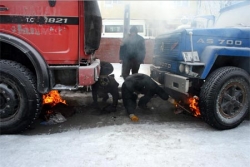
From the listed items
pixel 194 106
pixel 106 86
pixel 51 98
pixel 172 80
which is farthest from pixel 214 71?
pixel 51 98

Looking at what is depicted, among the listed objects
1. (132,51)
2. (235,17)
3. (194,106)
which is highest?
(235,17)

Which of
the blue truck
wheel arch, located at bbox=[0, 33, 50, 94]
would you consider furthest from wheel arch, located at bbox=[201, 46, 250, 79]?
wheel arch, located at bbox=[0, 33, 50, 94]

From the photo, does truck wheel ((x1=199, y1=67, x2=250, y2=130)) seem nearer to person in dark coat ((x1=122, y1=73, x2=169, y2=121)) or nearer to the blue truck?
the blue truck

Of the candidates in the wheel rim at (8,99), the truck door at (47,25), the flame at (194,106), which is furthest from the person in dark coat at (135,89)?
the wheel rim at (8,99)

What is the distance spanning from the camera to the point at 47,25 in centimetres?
311

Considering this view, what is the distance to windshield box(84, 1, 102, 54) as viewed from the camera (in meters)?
3.26

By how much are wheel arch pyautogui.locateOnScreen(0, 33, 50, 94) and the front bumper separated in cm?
192

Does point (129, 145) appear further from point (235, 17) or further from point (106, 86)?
point (235, 17)

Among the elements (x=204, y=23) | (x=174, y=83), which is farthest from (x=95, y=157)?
(x=204, y=23)

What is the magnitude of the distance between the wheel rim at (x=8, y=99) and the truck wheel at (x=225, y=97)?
8.81 feet

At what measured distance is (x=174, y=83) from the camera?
3666 millimetres

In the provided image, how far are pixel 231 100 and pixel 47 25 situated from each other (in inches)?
115

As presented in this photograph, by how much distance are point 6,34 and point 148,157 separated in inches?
94.9

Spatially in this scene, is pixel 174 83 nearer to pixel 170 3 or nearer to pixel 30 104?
pixel 30 104
